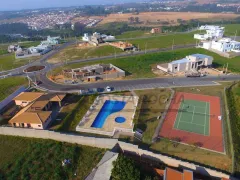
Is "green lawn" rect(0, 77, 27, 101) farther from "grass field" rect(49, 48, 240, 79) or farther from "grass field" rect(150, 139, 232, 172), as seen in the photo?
"grass field" rect(150, 139, 232, 172)

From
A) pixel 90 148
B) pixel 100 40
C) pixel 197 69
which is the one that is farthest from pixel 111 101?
pixel 100 40

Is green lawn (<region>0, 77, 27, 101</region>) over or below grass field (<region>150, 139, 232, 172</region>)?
over

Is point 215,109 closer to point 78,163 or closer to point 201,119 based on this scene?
point 201,119

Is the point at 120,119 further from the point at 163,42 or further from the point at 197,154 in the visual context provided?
the point at 163,42

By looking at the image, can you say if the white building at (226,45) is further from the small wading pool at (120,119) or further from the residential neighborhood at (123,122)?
the small wading pool at (120,119)

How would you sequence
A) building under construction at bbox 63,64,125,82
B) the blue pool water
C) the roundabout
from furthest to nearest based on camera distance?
the roundabout → building under construction at bbox 63,64,125,82 → the blue pool water

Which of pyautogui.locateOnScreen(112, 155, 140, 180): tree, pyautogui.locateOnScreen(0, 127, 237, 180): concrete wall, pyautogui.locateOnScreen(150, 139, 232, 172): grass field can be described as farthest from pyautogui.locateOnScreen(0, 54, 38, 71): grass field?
pyautogui.locateOnScreen(112, 155, 140, 180): tree

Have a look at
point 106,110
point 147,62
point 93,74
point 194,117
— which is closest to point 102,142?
point 106,110

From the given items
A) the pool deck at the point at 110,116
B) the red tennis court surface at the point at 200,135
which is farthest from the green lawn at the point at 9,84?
the red tennis court surface at the point at 200,135
